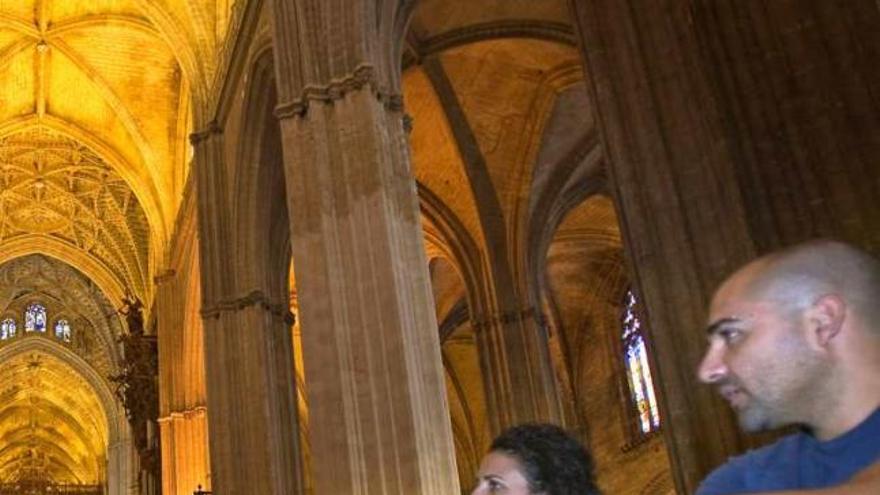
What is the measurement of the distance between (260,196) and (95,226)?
1321 cm

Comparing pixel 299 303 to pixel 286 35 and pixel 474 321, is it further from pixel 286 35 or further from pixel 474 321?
pixel 474 321

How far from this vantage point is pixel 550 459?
1892mm

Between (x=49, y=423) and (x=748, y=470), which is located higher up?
(x=49, y=423)

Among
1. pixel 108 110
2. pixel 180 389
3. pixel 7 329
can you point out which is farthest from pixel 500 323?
pixel 7 329

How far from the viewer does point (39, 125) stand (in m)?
23.2

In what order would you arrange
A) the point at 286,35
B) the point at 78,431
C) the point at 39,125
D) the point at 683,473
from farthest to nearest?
the point at 78,431 < the point at 39,125 < the point at 286,35 < the point at 683,473

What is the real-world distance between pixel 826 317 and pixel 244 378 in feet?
43.6

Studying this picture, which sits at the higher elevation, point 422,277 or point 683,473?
point 422,277

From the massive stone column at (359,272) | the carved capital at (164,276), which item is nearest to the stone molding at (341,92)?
the massive stone column at (359,272)

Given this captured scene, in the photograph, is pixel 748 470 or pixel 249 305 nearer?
pixel 748 470

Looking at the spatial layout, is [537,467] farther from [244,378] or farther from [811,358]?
[244,378]

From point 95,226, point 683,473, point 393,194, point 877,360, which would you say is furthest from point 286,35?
point 95,226

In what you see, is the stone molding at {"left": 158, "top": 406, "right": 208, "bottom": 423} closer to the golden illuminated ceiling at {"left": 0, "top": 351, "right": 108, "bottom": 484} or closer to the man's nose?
the golden illuminated ceiling at {"left": 0, "top": 351, "right": 108, "bottom": 484}

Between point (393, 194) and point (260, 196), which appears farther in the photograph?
point (260, 196)
